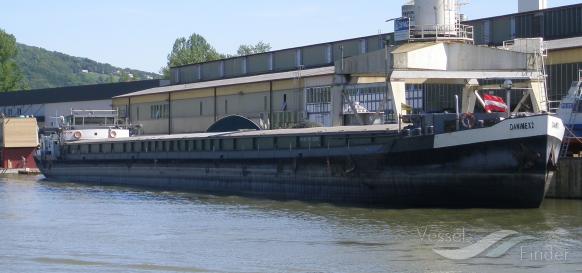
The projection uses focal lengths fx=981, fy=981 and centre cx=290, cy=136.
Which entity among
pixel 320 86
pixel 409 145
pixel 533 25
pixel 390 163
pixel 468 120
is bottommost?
pixel 390 163

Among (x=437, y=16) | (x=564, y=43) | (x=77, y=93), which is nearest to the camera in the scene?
(x=437, y=16)

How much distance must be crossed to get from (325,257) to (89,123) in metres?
41.3

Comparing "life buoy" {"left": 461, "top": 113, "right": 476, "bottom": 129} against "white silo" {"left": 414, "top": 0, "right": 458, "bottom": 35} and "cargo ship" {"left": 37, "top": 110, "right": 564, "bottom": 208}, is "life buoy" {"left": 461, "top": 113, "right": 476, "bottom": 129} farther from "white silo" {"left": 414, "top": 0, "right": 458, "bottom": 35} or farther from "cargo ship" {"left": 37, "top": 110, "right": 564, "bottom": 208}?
→ "white silo" {"left": 414, "top": 0, "right": 458, "bottom": 35}

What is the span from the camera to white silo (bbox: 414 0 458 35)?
1531 inches

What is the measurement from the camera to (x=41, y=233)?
27531 mm

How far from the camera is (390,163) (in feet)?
110

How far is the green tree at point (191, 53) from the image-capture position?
5047 inches

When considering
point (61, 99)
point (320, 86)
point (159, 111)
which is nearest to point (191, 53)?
point (61, 99)

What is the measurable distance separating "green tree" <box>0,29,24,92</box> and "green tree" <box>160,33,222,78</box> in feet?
65.6

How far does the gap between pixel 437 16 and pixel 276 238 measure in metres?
16.4

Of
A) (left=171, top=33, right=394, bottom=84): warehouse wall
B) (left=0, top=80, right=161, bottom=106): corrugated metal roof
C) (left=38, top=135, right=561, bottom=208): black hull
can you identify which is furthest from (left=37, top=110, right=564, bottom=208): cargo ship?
(left=0, top=80, right=161, bottom=106): corrugated metal roof

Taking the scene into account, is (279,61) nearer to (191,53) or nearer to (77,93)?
(77,93)

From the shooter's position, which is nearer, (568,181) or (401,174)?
(401,174)

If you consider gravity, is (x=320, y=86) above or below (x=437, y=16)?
below
